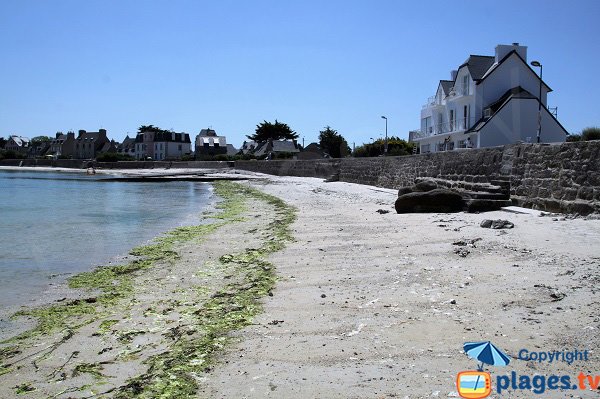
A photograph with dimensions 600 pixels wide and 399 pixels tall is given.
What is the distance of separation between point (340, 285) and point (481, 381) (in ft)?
9.55

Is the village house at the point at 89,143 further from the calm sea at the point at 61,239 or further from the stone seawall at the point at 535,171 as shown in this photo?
the stone seawall at the point at 535,171

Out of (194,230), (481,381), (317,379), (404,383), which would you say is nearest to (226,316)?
(317,379)

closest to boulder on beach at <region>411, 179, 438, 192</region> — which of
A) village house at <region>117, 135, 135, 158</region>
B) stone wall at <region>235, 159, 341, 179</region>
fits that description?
stone wall at <region>235, 159, 341, 179</region>

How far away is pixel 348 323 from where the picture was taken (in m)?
4.59

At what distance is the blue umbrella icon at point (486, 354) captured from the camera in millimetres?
3457

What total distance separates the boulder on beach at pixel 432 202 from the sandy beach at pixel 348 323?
3.86 m

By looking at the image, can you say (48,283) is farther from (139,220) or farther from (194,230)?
(139,220)

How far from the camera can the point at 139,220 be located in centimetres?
1748

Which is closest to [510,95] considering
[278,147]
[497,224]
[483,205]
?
[483,205]

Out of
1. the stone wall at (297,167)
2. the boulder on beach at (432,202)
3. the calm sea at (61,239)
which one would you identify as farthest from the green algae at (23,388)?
the stone wall at (297,167)

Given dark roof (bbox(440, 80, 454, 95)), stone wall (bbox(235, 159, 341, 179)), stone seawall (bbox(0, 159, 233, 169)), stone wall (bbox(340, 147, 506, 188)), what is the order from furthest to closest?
stone seawall (bbox(0, 159, 233, 169)), dark roof (bbox(440, 80, 454, 95)), stone wall (bbox(235, 159, 341, 179)), stone wall (bbox(340, 147, 506, 188))

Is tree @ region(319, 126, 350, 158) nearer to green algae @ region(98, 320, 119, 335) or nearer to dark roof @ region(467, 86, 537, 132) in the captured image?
dark roof @ region(467, 86, 537, 132)

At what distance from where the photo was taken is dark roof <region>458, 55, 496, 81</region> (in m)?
42.6

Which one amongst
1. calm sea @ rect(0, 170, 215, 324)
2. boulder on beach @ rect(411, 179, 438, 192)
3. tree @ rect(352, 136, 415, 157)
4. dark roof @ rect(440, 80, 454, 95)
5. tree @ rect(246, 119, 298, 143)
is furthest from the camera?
tree @ rect(246, 119, 298, 143)
